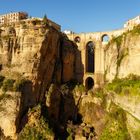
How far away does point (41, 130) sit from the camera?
45906 millimetres

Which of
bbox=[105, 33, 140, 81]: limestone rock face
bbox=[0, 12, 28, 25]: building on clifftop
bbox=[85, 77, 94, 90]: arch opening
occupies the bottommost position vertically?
bbox=[85, 77, 94, 90]: arch opening

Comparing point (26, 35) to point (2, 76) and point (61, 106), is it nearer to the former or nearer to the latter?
point (2, 76)

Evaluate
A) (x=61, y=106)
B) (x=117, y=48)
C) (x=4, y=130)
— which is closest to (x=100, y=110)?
(x=61, y=106)

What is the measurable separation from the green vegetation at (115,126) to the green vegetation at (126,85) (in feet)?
7.75

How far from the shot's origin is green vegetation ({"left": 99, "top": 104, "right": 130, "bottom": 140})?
43562mm

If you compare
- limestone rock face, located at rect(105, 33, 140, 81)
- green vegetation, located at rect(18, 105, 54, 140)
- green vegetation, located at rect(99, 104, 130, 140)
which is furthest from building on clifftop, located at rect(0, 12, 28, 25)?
green vegetation, located at rect(99, 104, 130, 140)

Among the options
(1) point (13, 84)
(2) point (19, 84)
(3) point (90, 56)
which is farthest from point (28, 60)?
(3) point (90, 56)

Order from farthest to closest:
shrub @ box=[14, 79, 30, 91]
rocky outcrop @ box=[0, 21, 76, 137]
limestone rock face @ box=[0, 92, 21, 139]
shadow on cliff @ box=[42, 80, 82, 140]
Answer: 1. shadow on cliff @ box=[42, 80, 82, 140]
2. rocky outcrop @ box=[0, 21, 76, 137]
3. shrub @ box=[14, 79, 30, 91]
4. limestone rock face @ box=[0, 92, 21, 139]

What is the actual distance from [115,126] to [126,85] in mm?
5758

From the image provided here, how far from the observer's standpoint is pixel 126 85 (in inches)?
1859

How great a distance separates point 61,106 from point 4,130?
414 inches

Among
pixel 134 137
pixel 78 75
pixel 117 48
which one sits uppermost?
pixel 117 48

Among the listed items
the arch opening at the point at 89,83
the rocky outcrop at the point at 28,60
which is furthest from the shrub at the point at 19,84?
the arch opening at the point at 89,83

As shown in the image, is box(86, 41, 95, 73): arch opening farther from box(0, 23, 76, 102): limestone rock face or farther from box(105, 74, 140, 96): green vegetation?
box(105, 74, 140, 96): green vegetation
